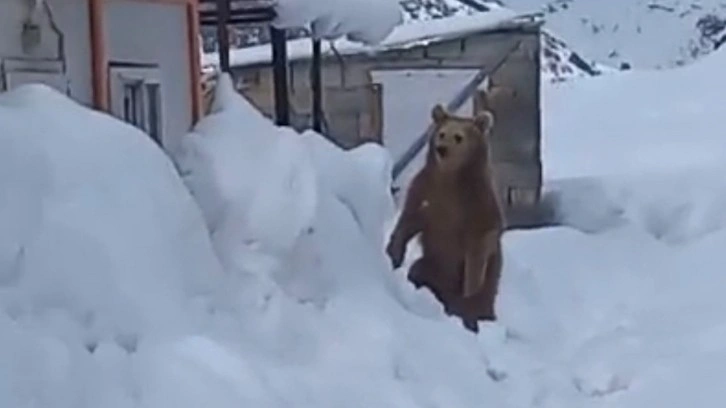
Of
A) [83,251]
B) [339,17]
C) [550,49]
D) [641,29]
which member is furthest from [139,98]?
[641,29]

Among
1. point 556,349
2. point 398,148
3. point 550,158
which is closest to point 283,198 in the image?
point 556,349

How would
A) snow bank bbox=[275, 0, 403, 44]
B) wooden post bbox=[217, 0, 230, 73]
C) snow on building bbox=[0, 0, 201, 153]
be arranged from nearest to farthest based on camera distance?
1. snow on building bbox=[0, 0, 201, 153]
2. snow bank bbox=[275, 0, 403, 44]
3. wooden post bbox=[217, 0, 230, 73]

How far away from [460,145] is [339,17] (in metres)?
1.13

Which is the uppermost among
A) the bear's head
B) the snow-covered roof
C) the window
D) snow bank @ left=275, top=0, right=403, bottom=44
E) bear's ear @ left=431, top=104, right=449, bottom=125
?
snow bank @ left=275, top=0, right=403, bottom=44

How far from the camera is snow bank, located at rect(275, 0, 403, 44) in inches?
377

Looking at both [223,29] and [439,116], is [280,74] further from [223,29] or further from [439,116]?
[439,116]

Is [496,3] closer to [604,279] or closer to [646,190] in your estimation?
[646,190]

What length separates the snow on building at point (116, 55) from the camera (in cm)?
757

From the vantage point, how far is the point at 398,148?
1444 cm

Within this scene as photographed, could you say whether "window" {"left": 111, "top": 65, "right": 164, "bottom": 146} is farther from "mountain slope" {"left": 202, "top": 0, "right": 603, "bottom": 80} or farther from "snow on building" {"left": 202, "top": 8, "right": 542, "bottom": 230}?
"mountain slope" {"left": 202, "top": 0, "right": 603, "bottom": 80}

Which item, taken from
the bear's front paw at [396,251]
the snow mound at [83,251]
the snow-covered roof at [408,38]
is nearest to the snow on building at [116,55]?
the bear's front paw at [396,251]

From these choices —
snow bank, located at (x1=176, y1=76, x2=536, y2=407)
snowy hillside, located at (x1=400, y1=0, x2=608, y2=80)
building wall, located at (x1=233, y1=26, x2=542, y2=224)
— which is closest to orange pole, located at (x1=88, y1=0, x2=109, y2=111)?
snow bank, located at (x1=176, y1=76, x2=536, y2=407)

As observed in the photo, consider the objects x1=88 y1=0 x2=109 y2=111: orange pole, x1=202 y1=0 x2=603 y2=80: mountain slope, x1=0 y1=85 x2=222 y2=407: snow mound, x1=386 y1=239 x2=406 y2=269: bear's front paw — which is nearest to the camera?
x1=0 y1=85 x2=222 y2=407: snow mound

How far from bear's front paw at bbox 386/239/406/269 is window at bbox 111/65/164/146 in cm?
130
